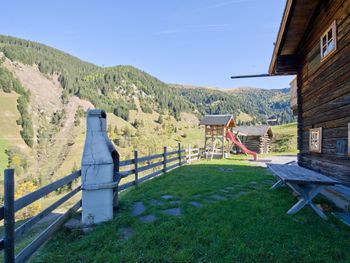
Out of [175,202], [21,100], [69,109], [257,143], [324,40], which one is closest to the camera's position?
[175,202]

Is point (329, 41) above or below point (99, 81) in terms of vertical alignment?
below

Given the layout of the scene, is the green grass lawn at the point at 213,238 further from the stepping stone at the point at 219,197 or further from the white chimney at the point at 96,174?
the stepping stone at the point at 219,197

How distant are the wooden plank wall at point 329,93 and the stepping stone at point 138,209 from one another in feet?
15.0

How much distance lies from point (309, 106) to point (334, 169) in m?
2.59

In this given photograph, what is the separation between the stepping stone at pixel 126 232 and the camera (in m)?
3.96

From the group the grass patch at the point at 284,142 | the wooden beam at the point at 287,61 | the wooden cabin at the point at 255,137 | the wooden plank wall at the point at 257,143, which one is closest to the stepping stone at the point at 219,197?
the wooden beam at the point at 287,61

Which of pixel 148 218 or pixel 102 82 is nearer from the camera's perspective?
pixel 148 218

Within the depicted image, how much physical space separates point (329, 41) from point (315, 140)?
2.75 meters

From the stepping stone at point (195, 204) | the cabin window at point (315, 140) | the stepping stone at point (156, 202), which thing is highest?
the cabin window at point (315, 140)

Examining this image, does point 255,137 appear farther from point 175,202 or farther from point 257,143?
point 175,202

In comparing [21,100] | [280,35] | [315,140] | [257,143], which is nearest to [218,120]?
[257,143]

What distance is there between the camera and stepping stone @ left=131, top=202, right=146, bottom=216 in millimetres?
5180

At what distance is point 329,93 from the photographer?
19.0 ft

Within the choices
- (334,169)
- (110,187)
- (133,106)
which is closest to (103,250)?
(110,187)
